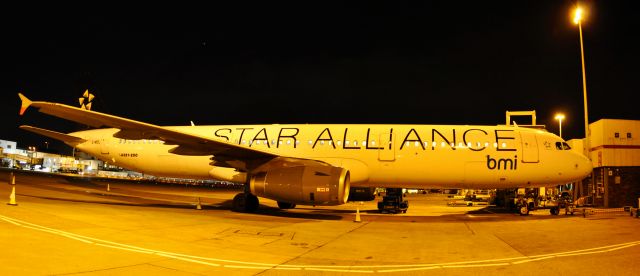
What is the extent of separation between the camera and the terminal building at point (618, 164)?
25.8 meters

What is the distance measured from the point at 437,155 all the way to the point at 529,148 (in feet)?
11.5

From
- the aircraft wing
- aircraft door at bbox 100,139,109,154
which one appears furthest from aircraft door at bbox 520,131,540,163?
aircraft door at bbox 100,139,109,154

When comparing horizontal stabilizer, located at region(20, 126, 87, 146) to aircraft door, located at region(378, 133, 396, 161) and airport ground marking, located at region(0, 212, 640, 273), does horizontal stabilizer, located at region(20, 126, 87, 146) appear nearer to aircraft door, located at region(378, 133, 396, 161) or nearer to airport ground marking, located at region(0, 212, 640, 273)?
airport ground marking, located at region(0, 212, 640, 273)

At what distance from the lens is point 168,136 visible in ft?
48.5

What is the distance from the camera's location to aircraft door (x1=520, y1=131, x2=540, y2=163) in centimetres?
1673

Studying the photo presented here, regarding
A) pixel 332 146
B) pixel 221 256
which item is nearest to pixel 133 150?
pixel 332 146

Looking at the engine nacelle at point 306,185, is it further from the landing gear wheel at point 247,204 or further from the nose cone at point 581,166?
the nose cone at point 581,166

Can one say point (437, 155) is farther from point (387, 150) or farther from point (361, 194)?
point (361, 194)

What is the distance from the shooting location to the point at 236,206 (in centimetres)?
1720

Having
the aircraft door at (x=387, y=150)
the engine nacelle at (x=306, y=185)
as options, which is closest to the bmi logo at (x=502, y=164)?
the aircraft door at (x=387, y=150)

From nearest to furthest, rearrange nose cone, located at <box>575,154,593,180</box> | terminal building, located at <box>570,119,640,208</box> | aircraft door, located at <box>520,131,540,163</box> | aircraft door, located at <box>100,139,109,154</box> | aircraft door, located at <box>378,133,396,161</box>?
aircraft door, located at <box>520,131,540,163</box>
aircraft door, located at <box>378,133,396,161</box>
nose cone, located at <box>575,154,593,180</box>
aircraft door, located at <box>100,139,109,154</box>
terminal building, located at <box>570,119,640,208</box>

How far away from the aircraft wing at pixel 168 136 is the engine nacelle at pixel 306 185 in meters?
1.28

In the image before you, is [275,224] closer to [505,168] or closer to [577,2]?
[505,168]

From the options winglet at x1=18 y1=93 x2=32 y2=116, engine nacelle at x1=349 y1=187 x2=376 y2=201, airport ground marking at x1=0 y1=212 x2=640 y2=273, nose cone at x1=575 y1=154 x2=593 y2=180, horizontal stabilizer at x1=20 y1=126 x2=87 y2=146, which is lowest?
airport ground marking at x1=0 y1=212 x2=640 y2=273
